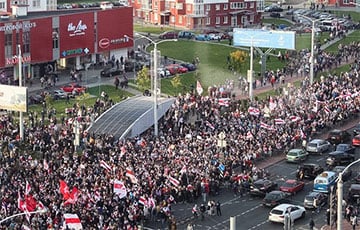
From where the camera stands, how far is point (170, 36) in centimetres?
13675

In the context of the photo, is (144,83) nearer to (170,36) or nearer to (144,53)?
(144,53)

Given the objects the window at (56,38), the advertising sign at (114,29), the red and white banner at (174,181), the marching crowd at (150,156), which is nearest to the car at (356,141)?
the marching crowd at (150,156)

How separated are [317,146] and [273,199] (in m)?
14.1

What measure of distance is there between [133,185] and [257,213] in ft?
26.5

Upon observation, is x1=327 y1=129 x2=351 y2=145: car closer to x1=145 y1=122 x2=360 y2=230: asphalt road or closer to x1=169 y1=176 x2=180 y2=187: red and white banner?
x1=145 y1=122 x2=360 y2=230: asphalt road

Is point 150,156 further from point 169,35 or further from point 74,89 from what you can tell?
point 169,35

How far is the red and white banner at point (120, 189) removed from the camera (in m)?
60.3

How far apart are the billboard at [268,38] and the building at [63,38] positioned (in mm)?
16757

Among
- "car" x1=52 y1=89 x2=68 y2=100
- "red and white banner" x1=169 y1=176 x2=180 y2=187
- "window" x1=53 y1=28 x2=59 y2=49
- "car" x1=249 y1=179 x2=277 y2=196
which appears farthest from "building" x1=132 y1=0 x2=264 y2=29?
"red and white banner" x1=169 y1=176 x2=180 y2=187

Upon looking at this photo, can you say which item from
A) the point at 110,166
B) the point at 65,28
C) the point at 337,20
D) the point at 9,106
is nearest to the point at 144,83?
the point at 65,28

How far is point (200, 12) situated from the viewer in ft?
479

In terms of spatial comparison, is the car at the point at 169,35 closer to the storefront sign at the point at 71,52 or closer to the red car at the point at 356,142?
the storefront sign at the point at 71,52

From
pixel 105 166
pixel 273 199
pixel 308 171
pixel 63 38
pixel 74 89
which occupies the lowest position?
pixel 273 199

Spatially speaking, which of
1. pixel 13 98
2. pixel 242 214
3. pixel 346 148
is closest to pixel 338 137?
pixel 346 148
